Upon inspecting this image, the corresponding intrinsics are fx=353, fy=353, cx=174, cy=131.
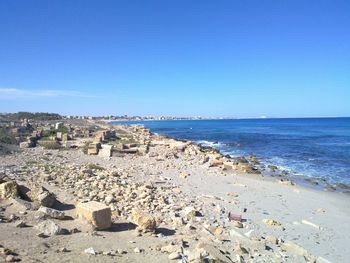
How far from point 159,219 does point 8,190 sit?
4.23 m

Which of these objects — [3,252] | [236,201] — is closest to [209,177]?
[236,201]

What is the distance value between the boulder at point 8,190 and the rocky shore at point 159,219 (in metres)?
0.02

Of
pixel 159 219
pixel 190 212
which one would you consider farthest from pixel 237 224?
pixel 159 219

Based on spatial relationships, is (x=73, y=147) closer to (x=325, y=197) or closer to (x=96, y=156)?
(x=96, y=156)

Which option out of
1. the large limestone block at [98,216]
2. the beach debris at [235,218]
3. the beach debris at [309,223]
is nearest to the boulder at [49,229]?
the large limestone block at [98,216]

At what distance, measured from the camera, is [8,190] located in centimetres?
971

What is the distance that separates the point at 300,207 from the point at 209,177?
564cm

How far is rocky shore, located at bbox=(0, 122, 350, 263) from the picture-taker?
721 centimetres

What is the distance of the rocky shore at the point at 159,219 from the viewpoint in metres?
7.21

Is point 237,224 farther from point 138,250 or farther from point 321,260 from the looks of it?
point 138,250

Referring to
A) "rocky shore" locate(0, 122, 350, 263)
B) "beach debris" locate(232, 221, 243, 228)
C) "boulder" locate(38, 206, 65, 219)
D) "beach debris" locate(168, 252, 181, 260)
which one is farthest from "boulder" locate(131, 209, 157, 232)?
"beach debris" locate(232, 221, 243, 228)

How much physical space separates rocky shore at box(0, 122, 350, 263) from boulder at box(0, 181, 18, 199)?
0.08ft

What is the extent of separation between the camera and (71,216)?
358 inches

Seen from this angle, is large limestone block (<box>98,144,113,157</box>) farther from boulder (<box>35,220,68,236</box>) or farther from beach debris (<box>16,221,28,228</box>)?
boulder (<box>35,220,68,236</box>)
